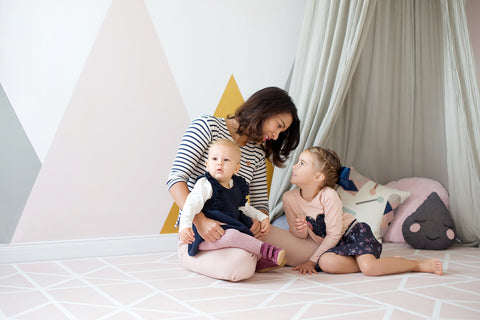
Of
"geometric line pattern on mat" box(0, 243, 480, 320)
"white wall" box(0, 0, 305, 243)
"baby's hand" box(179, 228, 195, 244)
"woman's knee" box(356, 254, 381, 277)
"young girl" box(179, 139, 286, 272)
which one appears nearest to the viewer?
"geometric line pattern on mat" box(0, 243, 480, 320)

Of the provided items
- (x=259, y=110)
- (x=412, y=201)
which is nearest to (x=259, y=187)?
(x=259, y=110)

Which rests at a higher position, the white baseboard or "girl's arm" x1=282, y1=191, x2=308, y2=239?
"girl's arm" x1=282, y1=191, x2=308, y2=239

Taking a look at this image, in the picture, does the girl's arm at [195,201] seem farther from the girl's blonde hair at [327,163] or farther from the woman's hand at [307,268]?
the girl's blonde hair at [327,163]

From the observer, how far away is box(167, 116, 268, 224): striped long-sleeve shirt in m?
1.96

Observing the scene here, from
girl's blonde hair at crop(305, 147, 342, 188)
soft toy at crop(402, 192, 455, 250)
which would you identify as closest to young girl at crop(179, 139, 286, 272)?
girl's blonde hair at crop(305, 147, 342, 188)

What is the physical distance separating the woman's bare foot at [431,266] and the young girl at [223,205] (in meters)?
0.66

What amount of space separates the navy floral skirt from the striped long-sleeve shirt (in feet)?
1.39

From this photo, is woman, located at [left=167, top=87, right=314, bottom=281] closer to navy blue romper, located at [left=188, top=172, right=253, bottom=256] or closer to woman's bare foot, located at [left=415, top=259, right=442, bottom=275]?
navy blue romper, located at [left=188, top=172, right=253, bottom=256]

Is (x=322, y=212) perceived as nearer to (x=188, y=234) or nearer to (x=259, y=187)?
(x=259, y=187)

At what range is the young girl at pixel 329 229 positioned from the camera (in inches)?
78.4

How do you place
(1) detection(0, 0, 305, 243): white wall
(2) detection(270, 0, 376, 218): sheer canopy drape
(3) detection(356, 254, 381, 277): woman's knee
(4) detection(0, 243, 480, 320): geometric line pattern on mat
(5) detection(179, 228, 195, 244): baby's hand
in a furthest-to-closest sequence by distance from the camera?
1. (2) detection(270, 0, 376, 218): sheer canopy drape
2. (1) detection(0, 0, 305, 243): white wall
3. (3) detection(356, 254, 381, 277): woman's knee
4. (5) detection(179, 228, 195, 244): baby's hand
5. (4) detection(0, 243, 480, 320): geometric line pattern on mat

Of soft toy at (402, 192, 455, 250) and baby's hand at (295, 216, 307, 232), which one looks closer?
baby's hand at (295, 216, 307, 232)

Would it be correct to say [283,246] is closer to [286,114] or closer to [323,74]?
[286,114]

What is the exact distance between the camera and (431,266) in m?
1.98
